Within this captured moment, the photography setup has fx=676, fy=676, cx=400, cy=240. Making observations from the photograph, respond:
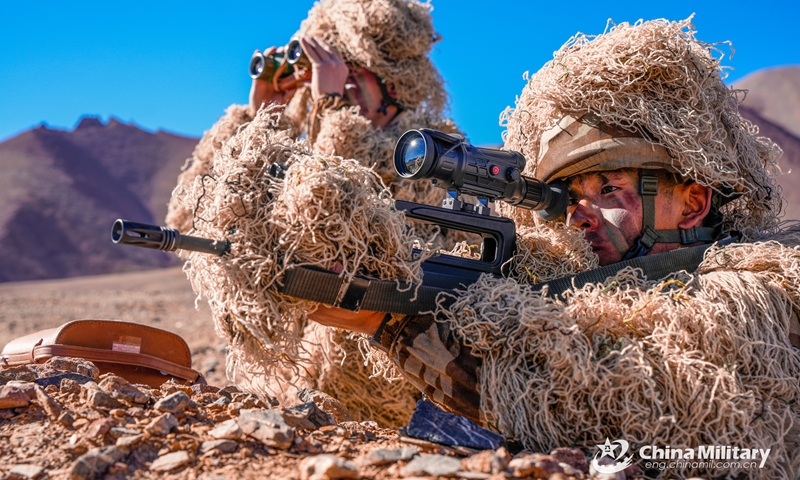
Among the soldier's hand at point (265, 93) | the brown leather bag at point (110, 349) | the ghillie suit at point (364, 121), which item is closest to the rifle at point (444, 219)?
the ghillie suit at point (364, 121)

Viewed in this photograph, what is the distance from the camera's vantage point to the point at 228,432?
1.51 meters

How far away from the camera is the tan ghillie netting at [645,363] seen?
1.63m

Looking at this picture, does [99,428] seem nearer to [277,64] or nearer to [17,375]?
[17,375]

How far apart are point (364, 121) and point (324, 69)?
0.40 meters

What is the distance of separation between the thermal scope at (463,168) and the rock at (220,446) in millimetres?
897

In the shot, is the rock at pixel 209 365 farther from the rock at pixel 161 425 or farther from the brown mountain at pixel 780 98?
the brown mountain at pixel 780 98

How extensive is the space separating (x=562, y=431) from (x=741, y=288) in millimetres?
644

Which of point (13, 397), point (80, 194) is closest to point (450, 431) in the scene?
point (13, 397)

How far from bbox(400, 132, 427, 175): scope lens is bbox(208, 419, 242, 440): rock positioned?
865 mm

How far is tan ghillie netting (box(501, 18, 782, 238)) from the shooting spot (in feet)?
7.15

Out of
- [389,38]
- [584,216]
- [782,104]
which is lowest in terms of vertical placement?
[584,216]

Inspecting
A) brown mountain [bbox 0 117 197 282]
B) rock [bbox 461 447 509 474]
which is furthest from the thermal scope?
brown mountain [bbox 0 117 197 282]

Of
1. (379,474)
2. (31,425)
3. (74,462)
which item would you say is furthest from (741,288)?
(31,425)

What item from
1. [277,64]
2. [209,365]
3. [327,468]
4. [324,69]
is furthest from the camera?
[209,365]
